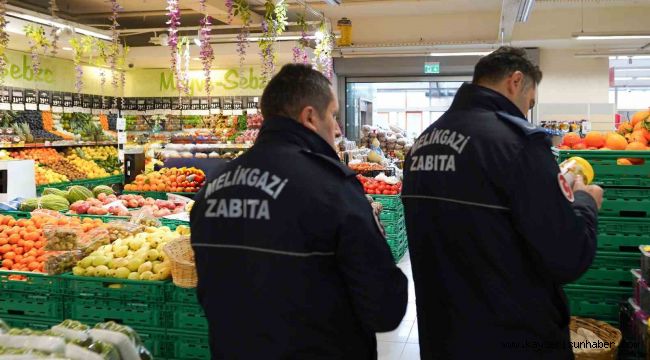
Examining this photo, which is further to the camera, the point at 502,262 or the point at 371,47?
the point at 371,47

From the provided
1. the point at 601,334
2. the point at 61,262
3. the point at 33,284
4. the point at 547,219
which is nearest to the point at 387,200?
the point at 601,334

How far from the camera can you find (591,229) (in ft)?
7.03

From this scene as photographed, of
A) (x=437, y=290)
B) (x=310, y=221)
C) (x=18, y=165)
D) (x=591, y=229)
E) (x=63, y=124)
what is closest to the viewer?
(x=310, y=221)

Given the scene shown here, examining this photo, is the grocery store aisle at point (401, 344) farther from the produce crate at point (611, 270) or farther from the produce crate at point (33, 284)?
the produce crate at point (33, 284)

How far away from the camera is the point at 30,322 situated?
4008 millimetres

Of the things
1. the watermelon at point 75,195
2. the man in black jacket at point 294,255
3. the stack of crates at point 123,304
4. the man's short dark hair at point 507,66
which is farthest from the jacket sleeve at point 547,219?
the watermelon at point 75,195

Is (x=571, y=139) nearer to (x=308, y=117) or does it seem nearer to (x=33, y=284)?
(x=308, y=117)

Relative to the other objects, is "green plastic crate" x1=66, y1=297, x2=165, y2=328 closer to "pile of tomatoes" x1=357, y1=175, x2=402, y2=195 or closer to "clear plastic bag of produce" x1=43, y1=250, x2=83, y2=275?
"clear plastic bag of produce" x1=43, y1=250, x2=83, y2=275

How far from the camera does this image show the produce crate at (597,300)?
398 centimetres

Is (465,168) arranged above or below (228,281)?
above

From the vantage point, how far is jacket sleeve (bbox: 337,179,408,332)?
175cm

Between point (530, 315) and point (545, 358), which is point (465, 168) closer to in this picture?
point (530, 315)

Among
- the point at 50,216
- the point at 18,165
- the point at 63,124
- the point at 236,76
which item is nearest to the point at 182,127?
the point at 236,76

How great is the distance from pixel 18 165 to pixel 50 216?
260 cm
